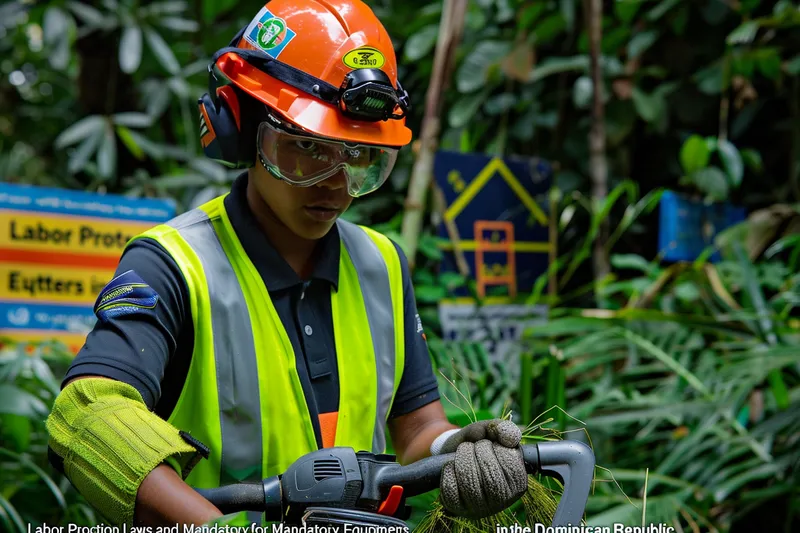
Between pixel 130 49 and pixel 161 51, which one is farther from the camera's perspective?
pixel 161 51

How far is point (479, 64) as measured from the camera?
4.26 metres

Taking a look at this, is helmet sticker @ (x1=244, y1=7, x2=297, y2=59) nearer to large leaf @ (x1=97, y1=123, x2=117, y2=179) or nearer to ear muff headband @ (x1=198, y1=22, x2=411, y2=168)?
ear muff headband @ (x1=198, y1=22, x2=411, y2=168)

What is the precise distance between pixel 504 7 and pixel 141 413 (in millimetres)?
3543

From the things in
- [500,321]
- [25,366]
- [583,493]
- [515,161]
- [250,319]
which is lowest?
[500,321]

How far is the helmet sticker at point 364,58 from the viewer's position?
1.50 m

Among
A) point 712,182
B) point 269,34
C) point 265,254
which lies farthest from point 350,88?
point 712,182

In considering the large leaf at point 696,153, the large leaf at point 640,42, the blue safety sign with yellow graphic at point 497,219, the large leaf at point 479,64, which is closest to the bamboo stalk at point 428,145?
the blue safety sign with yellow graphic at point 497,219

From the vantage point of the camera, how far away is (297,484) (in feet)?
3.97

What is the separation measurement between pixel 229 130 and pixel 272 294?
304mm

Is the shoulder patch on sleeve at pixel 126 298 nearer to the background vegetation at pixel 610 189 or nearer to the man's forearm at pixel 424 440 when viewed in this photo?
the man's forearm at pixel 424 440

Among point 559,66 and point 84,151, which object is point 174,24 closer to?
point 84,151

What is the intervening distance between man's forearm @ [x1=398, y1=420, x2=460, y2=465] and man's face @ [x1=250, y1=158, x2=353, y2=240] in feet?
1.42

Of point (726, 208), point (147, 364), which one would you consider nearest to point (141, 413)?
point (147, 364)

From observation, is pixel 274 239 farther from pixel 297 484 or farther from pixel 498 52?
pixel 498 52
